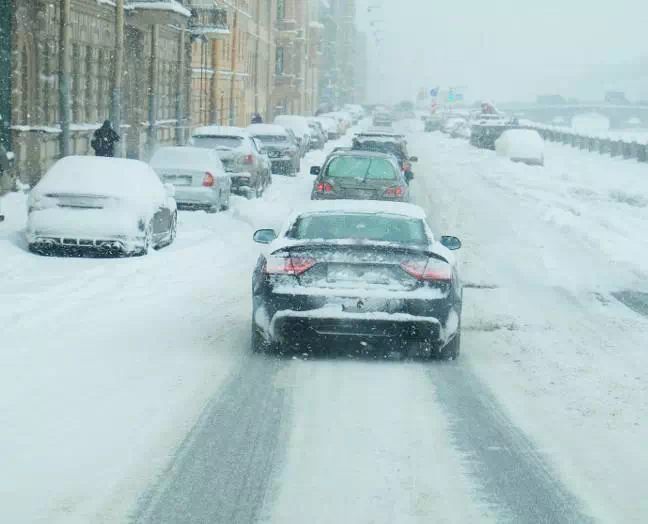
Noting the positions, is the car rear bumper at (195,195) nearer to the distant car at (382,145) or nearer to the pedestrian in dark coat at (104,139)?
the pedestrian in dark coat at (104,139)

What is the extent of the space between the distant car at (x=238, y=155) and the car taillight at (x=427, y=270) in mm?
19108

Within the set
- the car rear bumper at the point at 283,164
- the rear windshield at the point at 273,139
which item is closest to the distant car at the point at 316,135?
the rear windshield at the point at 273,139

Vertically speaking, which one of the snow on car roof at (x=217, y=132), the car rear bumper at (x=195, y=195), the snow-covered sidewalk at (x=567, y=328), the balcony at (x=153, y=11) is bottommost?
the snow-covered sidewalk at (x=567, y=328)

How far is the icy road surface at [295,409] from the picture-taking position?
650cm

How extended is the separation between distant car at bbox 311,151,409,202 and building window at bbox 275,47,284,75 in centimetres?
7582

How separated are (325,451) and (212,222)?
54.0ft

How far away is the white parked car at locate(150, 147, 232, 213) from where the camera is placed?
24766mm

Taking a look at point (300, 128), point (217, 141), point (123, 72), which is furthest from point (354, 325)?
point (300, 128)

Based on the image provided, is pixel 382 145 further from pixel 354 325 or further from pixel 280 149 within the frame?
pixel 354 325

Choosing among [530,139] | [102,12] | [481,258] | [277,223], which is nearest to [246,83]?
[530,139]

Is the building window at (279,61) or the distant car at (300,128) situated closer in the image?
the distant car at (300,128)

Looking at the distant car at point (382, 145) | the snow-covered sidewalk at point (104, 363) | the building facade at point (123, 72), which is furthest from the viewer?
the distant car at point (382, 145)

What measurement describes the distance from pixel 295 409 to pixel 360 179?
597 inches

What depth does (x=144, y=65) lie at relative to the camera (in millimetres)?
43969
